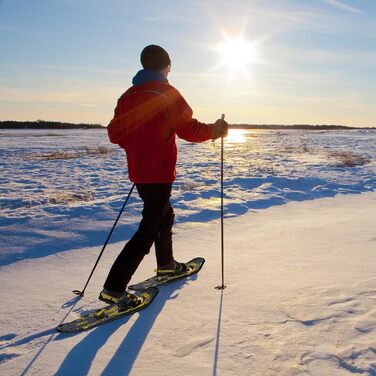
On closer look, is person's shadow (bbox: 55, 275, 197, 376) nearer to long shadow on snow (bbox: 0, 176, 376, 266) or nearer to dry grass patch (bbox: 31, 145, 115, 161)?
long shadow on snow (bbox: 0, 176, 376, 266)

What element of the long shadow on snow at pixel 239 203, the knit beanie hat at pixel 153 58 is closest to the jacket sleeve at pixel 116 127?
the knit beanie hat at pixel 153 58

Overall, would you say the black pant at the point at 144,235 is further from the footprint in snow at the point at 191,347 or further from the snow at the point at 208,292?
the footprint in snow at the point at 191,347

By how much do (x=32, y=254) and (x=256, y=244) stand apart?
296cm

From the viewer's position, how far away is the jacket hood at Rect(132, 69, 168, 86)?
3.31 m

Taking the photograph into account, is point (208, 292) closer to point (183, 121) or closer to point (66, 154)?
point (183, 121)

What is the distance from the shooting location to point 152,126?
3285 millimetres

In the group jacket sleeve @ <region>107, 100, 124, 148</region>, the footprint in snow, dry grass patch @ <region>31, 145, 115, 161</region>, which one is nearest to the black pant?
jacket sleeve @ <region>107, 100, 124, 148</region>

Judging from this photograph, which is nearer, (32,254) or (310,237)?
(32,254)

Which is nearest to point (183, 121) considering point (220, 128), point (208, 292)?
point (220, 128)

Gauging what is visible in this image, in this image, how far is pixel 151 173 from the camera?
3.38 metres

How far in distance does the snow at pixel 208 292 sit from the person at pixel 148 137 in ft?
1.36

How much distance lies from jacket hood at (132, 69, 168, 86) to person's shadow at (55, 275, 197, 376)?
1.95 m

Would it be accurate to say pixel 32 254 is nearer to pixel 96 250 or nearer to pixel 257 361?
pixel 96 250

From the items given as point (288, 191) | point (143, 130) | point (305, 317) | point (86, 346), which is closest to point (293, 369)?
point (305, 317)
